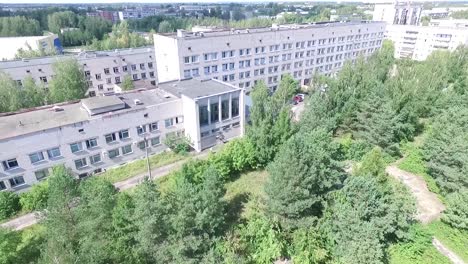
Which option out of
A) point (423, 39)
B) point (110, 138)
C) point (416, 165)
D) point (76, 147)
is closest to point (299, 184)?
point (416, 165)

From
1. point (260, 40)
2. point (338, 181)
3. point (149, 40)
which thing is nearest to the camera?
point (338, 181)

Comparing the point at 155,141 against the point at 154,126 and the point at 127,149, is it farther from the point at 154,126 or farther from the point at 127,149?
the point at 127,149

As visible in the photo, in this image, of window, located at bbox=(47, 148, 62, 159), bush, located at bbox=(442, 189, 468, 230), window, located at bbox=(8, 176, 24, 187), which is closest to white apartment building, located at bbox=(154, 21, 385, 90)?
window, located at bbox=(47, 148, 62, 159)

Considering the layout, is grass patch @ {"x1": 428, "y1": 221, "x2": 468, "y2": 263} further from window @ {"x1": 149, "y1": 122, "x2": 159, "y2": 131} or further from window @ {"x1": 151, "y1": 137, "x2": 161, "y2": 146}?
window @ {"x1": 149, "y1": 122, "x2": 159, "y2": 131}

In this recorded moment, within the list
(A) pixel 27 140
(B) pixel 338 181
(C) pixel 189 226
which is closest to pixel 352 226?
(B) pixel 338 181

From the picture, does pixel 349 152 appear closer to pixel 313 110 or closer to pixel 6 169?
pixel 313 110

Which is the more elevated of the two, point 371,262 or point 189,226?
point 189,226
